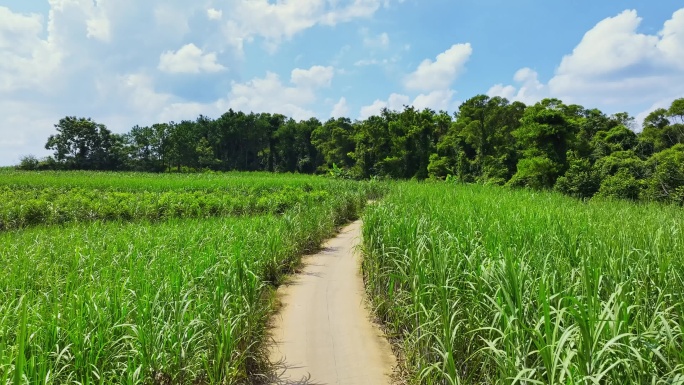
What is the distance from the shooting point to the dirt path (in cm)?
366

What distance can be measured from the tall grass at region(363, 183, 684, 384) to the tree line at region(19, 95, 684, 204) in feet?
42.0

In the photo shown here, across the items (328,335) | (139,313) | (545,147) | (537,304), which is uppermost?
(545,147)

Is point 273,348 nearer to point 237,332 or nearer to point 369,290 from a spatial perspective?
point 237,332

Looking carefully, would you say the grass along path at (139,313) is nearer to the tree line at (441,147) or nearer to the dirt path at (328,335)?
the dirt path at (328,335)

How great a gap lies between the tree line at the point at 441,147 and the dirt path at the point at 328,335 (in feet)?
43.1

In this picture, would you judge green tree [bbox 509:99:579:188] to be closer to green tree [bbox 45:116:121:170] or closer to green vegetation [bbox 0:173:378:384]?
green vegetation [bbox 0:173:378:384]

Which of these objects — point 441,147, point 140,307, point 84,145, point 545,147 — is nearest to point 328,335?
point 140,307

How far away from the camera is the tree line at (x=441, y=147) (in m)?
17.4

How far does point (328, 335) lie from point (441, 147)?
29332 mm

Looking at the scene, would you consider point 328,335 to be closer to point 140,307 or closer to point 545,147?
point 140,307

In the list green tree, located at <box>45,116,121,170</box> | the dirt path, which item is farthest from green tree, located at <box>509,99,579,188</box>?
green tree, located at <box>45,116,121,170</box>

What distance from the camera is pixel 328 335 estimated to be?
4465mm

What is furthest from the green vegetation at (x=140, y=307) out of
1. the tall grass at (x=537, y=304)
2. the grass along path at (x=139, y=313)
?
the tall grass at (x=537, y=304)

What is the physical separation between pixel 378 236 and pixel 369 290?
0.80m
